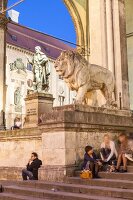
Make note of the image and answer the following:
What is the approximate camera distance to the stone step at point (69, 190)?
6130 mm

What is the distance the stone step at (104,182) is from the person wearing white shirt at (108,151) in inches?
38.4

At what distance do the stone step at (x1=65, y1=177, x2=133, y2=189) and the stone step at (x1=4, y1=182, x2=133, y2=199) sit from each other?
18cm

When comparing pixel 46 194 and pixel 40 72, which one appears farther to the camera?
pixel 40 72

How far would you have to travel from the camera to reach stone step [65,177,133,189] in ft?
21.4

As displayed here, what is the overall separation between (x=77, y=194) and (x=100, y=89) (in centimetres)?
380

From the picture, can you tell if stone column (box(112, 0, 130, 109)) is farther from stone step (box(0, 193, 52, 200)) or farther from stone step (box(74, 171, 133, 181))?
stone step (box(0, 193, 52, 200))

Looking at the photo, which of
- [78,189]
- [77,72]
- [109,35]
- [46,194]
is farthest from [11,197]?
[109,35]

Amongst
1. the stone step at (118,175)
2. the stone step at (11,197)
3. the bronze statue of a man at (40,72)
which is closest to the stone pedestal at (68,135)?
the stone step at (118,175)

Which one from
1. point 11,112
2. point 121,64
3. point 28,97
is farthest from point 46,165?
point 11,112

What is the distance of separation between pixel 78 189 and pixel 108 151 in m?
1.77

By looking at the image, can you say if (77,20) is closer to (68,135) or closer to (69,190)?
(68,135)

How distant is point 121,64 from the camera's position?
1147 centimetres

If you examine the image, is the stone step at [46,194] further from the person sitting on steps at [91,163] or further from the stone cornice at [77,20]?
the stone cornice at [77,20]

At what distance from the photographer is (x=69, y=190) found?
6941 mm
